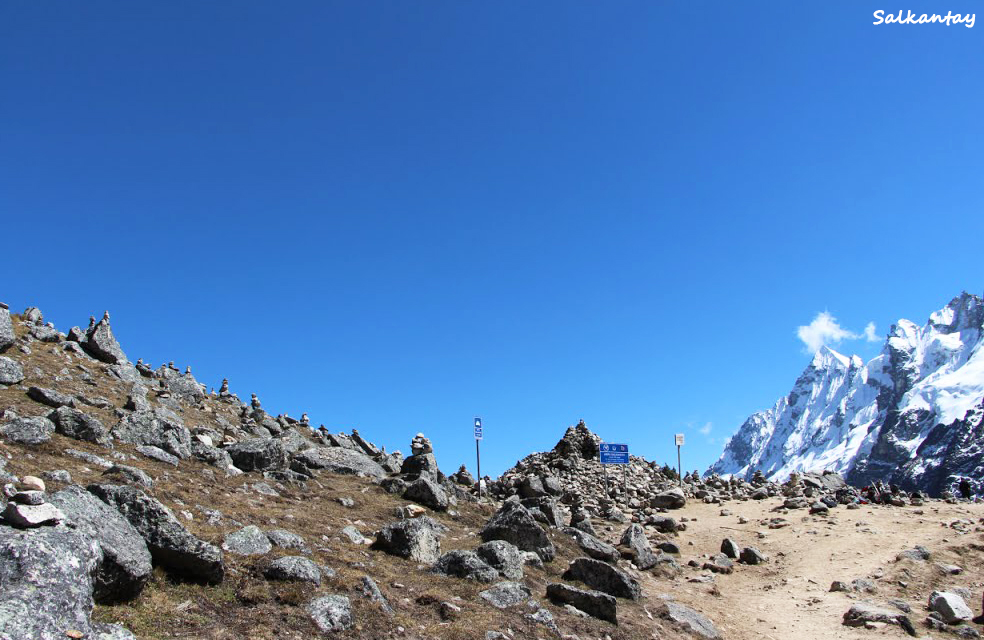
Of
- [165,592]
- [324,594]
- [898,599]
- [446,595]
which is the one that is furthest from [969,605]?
[165,592]

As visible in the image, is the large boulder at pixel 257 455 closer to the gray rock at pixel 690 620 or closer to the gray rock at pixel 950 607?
the gray rock at pixel 690 620

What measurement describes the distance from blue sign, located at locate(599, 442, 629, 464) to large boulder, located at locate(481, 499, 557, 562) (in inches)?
590

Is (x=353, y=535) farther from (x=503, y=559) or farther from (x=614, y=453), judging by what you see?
(x=614, y=453)

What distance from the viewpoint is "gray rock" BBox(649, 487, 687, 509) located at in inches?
1586

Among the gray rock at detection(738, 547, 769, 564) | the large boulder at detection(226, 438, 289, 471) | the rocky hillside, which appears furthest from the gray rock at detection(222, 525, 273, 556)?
the gray rock at detection(738, 547, 769, 564)

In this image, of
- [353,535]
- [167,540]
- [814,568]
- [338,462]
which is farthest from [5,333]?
[814,568]

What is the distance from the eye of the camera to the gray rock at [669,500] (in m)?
40.3

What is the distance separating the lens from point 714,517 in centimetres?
3703

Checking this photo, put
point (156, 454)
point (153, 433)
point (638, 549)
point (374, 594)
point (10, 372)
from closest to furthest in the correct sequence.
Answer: point (374, 594) < point (156, 454) < point (153, 433) < point (10, 372) < point (638, 549)

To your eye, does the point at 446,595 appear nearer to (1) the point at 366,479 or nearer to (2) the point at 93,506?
(2) the point at 93,506

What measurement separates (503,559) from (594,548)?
8324 mm

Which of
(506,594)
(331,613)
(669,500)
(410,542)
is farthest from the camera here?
(669,500)

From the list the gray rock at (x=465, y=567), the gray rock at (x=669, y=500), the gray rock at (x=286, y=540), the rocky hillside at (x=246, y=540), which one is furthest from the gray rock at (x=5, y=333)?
the gray rock at (x=669, y=500)

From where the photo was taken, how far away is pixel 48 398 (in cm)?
2278
